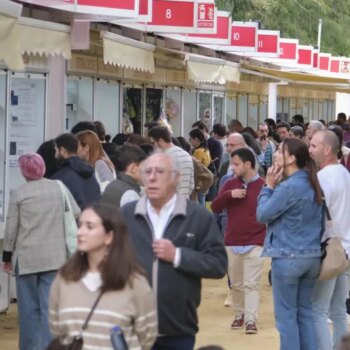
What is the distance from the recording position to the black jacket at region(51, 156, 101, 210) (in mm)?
10391

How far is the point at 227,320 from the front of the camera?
1317cm

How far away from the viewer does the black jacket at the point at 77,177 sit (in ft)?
34.1

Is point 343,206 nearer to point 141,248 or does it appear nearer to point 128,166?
point 128,166

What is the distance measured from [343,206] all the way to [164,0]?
949cm

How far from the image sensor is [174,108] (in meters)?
22.7

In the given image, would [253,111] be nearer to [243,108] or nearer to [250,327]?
[243,108]

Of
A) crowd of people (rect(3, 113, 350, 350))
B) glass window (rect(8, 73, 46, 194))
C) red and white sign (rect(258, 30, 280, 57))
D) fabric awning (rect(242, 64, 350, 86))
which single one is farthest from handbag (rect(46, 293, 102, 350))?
red and white sign (rect(258, 30, 280, 57))

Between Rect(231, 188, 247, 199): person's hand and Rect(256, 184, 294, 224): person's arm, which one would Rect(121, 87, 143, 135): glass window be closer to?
Rect(231, 188, 247, 199): person's hand

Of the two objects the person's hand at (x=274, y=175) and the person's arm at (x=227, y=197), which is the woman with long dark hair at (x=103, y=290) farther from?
the person's arm at (x=227, y=197)

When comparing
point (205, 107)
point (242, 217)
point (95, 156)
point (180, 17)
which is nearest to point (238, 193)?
point (242, 217)

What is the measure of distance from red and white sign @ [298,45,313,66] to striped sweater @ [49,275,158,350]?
100 ft

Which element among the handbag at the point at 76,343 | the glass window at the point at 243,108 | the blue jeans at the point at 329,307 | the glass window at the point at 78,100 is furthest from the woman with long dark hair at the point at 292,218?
the glass window at the point at 243,108

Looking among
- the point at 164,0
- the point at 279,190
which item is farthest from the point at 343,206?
the point at 164,0

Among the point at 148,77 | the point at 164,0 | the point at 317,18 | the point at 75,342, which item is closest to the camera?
the point at 75,342
